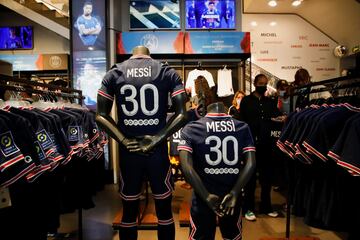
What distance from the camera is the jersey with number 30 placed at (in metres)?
2.05

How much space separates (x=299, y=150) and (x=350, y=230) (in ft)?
1.93

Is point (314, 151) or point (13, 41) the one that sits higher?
point (13, 41)

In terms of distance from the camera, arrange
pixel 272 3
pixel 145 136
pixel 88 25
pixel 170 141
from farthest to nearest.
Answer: pixel 272 3, pixel 88 25, pixel 170 141, pixel 145 136

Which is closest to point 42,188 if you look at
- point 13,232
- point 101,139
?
point 13,232

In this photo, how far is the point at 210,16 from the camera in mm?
6410

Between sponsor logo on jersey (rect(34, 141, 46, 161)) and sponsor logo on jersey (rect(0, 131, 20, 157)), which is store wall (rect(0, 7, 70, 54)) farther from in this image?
Result: sponsor logo on jersey (rect(0, 131, 20, 157))

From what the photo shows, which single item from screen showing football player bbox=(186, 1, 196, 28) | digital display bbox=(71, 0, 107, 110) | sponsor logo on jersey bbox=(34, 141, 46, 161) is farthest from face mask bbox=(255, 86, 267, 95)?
screen showing football player bbox=(186, 1, 196, 28)

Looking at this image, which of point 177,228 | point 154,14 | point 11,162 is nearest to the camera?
point 11,162

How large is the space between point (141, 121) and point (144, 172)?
14.0 inches

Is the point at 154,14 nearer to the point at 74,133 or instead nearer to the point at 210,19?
the point at 210,19

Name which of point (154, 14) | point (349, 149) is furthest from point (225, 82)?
point (349, 149)

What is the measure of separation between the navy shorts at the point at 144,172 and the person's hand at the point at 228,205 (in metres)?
0.51

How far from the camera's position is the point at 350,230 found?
1.91 meters

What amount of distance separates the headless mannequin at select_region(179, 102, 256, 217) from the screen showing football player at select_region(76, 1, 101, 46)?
167 inches
